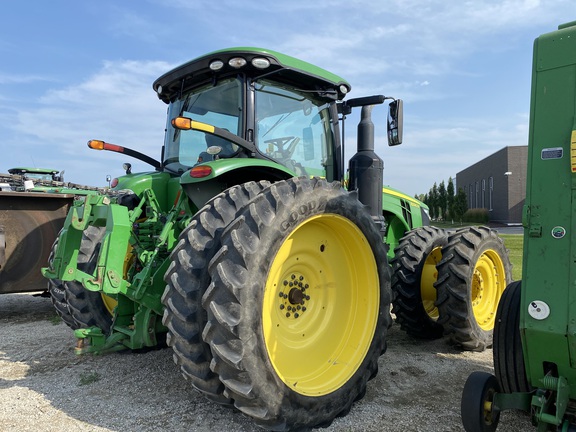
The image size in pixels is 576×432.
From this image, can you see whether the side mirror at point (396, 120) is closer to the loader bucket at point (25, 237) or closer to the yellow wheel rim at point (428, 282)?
the yellow wheel rim at point (428, 282)

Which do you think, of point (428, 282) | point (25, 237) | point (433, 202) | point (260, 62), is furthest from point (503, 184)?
point (260, 62)

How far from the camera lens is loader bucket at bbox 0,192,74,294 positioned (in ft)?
18.6

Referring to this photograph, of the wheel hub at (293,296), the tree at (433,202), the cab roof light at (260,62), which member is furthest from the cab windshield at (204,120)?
the tree at (433,202)

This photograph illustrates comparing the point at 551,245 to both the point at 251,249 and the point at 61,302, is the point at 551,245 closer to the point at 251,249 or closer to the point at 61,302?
the point at 251,249

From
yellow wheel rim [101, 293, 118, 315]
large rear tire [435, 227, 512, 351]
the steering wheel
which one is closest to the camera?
the steering wheel

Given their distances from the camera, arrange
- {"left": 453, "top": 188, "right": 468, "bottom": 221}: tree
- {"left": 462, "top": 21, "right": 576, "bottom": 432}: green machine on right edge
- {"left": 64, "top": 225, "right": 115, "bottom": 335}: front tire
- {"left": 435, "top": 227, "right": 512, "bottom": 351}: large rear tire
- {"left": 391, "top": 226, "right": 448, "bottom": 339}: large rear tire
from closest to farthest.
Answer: {"left": 462, "top": 21, "right": 576, "bottom": 432}: green machine on right edge → {"left": 64, "top": 225, "right": 115, "bottom": 335}: front tire → {"left": 435, "top": 227, "right": 512, "bottom": 351}: large rear tire → {"left": 391, "top": 226, "right": 448, "bottom": 339}: large rear tire → {"left": 453, "top": 188, "right": 468, "bottom": 221}: tree

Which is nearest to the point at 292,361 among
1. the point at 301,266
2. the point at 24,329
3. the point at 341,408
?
the point at 341,408

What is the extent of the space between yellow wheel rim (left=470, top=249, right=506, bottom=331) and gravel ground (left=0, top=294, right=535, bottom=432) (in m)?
0.45

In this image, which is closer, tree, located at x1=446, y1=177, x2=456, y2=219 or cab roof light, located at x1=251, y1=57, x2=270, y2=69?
cab roof light, located at x1=251, y1=57, x2=270, y2=69

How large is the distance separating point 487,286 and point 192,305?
3.62 m

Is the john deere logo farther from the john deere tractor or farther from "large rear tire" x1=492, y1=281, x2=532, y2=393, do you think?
the john deere tractor

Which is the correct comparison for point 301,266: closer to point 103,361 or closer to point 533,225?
point 533,225

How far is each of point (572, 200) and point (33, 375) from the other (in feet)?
13.9

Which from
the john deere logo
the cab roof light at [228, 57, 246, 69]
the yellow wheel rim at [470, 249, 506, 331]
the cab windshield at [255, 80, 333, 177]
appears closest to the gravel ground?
the yellow wheel rim at [470, 249, 506, 331]
